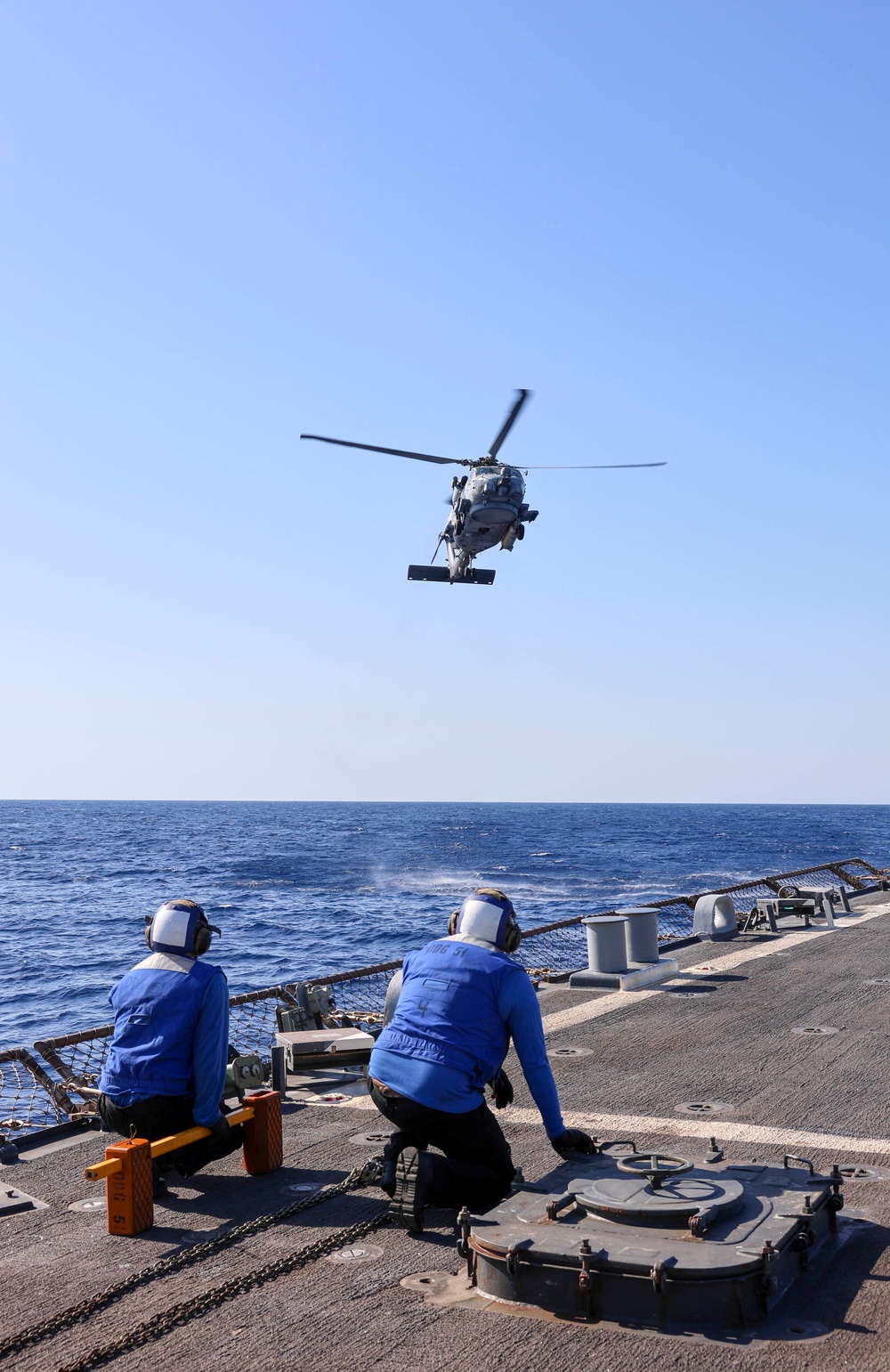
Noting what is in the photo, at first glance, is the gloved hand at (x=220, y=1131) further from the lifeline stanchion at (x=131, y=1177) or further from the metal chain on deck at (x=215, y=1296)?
the metal chain on deck at (x=215, y=1296)

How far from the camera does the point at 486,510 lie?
95.2 ft

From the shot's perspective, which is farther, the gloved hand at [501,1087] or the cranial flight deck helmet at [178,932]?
the cranial flight deck helmet at [178,932]

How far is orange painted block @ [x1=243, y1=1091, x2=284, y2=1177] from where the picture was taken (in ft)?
23.9

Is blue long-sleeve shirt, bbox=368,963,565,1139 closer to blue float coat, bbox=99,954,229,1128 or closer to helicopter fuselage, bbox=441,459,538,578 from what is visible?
blue float coat, bbox=99,954,229,1128

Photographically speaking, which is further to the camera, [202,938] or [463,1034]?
[202,938]

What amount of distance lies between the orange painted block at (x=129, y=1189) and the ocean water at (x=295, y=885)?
2059 cm

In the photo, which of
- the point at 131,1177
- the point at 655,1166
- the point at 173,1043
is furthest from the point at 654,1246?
the point at 173,1043

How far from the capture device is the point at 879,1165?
694cm

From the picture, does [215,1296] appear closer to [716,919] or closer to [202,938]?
[202,938]

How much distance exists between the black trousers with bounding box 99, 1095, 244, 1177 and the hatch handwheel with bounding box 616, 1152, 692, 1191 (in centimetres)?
263

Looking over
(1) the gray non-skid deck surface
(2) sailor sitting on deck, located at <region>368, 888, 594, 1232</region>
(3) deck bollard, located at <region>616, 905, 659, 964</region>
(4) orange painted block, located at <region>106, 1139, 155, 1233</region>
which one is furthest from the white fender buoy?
(4) orange painted block, located at <region>106, 1139, 155, 1233</region>

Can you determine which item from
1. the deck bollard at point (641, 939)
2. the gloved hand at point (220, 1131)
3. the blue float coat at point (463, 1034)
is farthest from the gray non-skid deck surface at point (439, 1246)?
the deck bollard at point (641, 939)

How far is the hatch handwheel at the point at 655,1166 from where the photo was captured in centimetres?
545

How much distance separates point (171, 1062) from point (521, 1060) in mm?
2219
